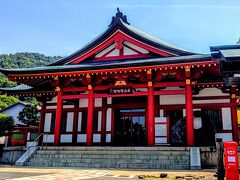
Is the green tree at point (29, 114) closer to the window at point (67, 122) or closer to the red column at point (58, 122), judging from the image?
the window at point (67, 122)

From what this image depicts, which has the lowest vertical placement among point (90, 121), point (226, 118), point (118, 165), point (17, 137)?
point (118, 165)

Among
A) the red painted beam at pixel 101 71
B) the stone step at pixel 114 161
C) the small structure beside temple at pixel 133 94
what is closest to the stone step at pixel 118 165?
the stone step at pixel 114 161

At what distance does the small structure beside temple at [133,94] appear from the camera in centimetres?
1504

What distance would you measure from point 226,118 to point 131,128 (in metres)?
5.93

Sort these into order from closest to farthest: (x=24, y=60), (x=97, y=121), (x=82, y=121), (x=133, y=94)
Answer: (x=133, y=94) → (x=97, y=121) → (x=82, y=121) → (x=24, y=60)

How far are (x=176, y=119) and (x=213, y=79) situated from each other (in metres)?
3.30

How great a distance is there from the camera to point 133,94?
1602 centimetres

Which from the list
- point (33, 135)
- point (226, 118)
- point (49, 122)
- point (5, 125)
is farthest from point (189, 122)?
point (5, 125)

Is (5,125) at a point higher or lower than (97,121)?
lower

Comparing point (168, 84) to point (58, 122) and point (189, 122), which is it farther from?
point (58, 122)

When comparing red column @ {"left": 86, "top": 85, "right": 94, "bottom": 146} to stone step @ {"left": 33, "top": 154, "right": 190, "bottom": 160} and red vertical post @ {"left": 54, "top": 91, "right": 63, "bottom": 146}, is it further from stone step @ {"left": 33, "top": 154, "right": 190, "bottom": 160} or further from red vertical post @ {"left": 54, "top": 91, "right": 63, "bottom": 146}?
red vertical post @ {"left": 54, "top": 91, "right": 63, "bottom": 146}

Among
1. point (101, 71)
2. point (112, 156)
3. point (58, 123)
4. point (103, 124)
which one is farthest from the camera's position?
point (103, 124)

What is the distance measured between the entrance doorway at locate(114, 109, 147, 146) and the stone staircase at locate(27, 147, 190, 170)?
3.58 m

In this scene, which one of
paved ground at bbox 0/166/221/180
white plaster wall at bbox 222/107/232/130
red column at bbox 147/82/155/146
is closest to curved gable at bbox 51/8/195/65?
red column at bbox 147/82/155/146
